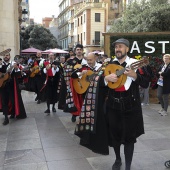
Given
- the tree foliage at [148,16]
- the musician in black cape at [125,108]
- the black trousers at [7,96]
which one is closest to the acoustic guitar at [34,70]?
the black trousers at [7,96]

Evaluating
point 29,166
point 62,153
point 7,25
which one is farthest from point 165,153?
point 7,25

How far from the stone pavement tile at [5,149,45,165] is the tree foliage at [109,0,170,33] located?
22.2 metres

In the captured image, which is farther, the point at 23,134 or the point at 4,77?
the point at 4,77

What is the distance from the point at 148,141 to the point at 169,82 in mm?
3174

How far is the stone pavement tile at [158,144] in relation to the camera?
541 cm

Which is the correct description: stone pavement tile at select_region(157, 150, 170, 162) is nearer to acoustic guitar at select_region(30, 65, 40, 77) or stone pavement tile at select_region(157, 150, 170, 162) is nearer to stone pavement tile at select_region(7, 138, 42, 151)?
stone pavement tile at select_region(7, 138, 42, 151)

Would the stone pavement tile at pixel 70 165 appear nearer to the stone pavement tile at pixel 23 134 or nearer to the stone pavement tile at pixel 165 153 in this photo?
the stone pavement tile at pixel 165 153

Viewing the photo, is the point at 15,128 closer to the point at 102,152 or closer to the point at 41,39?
the point at 102,152

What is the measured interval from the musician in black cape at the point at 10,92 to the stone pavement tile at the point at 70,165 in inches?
128

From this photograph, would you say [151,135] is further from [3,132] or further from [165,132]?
[3,132]

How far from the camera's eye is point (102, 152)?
445 centimetres

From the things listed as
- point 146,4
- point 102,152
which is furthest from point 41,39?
point 102,152

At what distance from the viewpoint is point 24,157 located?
499cm

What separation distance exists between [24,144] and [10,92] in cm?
248
